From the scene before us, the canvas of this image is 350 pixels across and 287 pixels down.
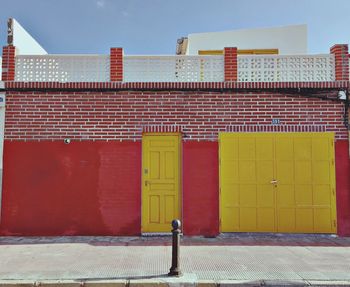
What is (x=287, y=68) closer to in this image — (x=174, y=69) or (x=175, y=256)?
(x=174, y=69)

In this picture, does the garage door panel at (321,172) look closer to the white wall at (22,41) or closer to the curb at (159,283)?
the curb at (159,283)

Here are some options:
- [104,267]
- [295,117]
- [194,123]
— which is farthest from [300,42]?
[104,267]

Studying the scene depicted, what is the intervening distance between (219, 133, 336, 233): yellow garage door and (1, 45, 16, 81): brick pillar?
514 centimetres

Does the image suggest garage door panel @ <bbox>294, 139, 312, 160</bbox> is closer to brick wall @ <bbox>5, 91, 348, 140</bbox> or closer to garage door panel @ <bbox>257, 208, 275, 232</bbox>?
brick wall @ <bbox>5, 91, 348, 140</bbox>

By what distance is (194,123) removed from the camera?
830 centimetres

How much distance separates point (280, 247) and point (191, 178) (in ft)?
7.92

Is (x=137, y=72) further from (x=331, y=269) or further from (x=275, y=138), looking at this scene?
(x=331, y=269)

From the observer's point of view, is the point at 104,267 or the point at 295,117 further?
the point at 295,117

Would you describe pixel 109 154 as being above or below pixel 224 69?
below

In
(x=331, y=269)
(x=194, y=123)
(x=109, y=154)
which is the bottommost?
(x=331, y=269)

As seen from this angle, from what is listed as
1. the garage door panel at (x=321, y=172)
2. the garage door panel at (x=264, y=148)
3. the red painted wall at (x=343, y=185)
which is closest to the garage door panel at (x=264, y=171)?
the garage door panel at (x=264, y=148)

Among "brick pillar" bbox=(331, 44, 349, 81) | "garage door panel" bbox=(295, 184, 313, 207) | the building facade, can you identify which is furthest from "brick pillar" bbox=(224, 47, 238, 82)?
"garage door panel" bbox=(295, 184, 313, 207)

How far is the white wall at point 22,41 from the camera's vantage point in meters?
8.64

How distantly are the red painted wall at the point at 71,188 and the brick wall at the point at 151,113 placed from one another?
1.02ft
